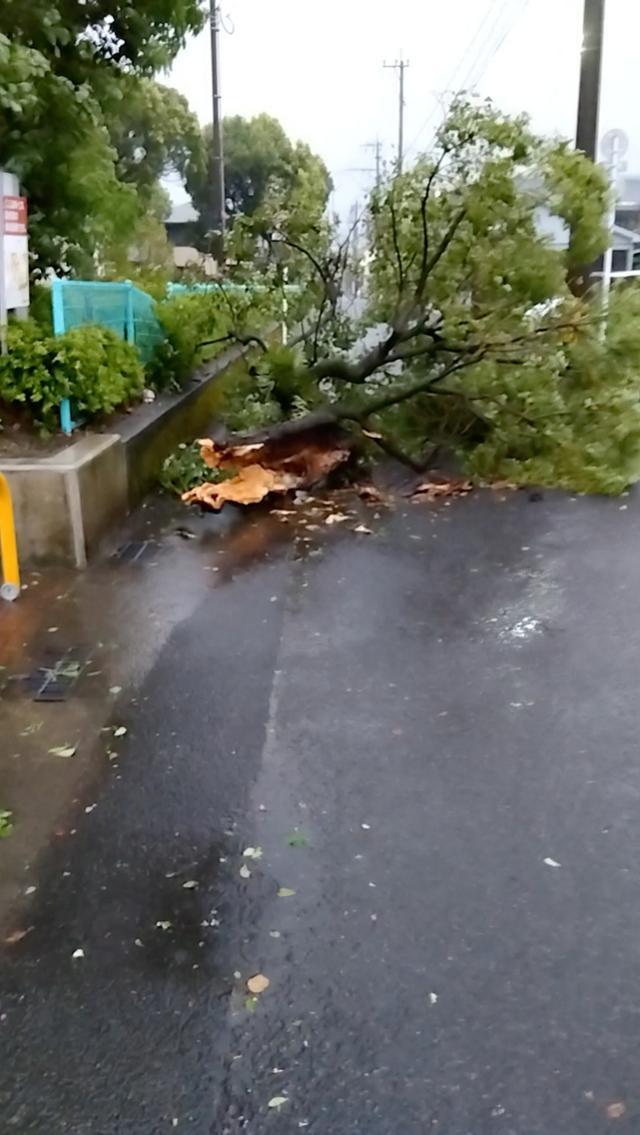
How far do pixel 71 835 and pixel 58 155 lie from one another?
21.2 feet

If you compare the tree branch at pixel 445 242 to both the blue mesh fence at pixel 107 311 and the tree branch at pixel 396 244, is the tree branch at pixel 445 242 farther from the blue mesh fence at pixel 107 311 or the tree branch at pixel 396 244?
the blue mesh fence at pixel 107 311

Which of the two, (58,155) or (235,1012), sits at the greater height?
(58,155)

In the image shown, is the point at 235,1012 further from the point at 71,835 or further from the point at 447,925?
the point at 71,835

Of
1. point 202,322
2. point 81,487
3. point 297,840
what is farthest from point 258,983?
point 202,322

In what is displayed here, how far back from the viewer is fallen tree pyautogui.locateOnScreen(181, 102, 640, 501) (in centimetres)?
867

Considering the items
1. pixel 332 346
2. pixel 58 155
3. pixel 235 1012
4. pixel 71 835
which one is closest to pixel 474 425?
pixel 332 346

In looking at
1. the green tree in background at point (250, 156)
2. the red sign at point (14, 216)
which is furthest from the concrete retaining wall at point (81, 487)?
the green tree in background at point (250, 156)

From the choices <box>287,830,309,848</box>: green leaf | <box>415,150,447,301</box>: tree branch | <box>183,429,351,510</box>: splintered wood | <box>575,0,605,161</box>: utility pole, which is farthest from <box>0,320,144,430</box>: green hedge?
<box>575,0,605,161</box>: utility pole

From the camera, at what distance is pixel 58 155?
8.26 meters

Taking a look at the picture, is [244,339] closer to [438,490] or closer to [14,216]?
[438,490]

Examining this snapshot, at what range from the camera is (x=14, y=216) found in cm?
738

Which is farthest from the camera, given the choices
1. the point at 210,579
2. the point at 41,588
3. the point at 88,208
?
the point at 88,208

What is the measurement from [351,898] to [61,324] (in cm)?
568

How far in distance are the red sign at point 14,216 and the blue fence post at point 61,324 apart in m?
0.44
